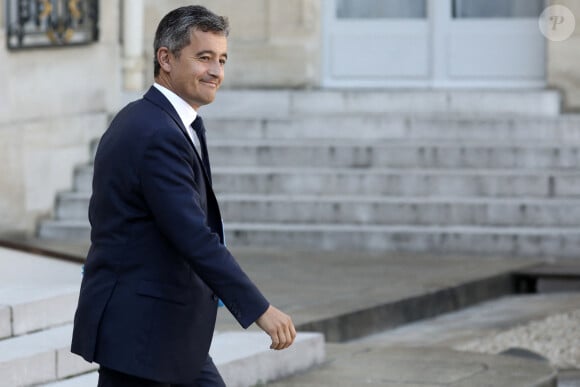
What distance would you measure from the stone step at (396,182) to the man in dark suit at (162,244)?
8.16 meters

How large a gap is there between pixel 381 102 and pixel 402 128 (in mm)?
620

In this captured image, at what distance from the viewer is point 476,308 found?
995 centimetres

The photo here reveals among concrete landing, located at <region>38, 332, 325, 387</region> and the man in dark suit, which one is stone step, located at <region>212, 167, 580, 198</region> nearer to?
concrete landing, located at <region>38, 332, 325, 387</region>

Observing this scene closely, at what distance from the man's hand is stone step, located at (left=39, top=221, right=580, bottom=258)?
7658 mm

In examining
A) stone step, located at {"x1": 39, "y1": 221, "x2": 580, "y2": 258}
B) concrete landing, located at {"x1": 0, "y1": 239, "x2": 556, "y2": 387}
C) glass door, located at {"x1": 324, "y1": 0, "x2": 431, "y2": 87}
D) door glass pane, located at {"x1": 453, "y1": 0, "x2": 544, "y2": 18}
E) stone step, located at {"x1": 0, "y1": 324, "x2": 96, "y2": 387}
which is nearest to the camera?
stone step, located at {"x1": 0, "y1": 324, "x2": 96, "y2": 387}

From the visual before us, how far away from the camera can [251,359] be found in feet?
22.7

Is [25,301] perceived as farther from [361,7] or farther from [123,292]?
[361,7]

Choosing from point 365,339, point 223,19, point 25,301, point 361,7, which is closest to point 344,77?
point 361,7

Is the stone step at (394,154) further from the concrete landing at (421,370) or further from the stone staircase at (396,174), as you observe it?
the concrete landing at (421,370)

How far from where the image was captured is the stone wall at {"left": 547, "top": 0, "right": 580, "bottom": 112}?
1309 cm

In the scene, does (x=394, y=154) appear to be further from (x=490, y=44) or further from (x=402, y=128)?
(x=490, y=44)

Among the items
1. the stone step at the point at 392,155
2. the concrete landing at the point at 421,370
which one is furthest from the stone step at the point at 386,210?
the concrete landing at the point at 421,370

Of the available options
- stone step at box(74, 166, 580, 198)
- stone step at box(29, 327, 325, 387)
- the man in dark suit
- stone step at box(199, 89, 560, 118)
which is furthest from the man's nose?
stone step at box(199, 89, 560, 118)
